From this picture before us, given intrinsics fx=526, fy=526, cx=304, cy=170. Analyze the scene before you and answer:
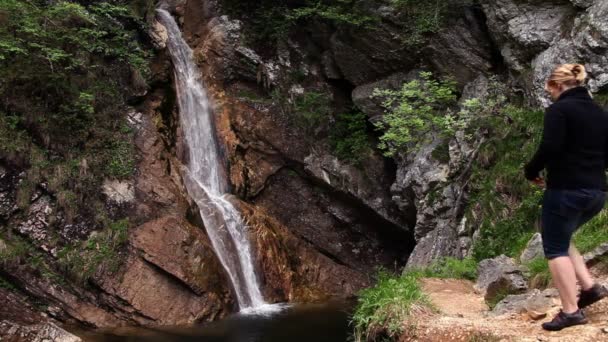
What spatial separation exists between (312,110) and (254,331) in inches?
283

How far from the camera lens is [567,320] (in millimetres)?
3721

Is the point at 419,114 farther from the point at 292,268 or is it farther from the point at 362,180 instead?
the point at 292,268

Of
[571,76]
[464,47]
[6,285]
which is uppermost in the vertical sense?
[464,47]

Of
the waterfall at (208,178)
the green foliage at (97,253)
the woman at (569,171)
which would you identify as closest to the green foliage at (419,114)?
the waterfall at (208,178)

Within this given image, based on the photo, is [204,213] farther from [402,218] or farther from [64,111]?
[402,218]

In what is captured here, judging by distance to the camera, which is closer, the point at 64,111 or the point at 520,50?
the point at 520,50

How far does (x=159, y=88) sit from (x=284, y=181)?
4419 mm

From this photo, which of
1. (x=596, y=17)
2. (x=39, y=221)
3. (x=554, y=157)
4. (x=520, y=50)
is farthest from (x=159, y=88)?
(x=554, y=157)

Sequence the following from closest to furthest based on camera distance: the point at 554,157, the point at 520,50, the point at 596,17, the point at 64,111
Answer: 1. the point at 554,157
2. the point at 596,17
3. the point at 520,50
4. the point at 64,111

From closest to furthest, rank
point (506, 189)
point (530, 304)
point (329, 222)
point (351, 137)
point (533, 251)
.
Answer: point (530, 304)
point (533, 251)
point (506, 189)
point (351, 137)
point (329, 222)

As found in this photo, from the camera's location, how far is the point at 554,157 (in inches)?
144

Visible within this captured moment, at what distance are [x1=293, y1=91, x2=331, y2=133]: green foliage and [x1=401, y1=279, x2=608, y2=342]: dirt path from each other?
10.0m

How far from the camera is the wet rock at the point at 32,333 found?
8692mm

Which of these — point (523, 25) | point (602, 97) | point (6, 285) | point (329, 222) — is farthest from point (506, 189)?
point (6, 285)
